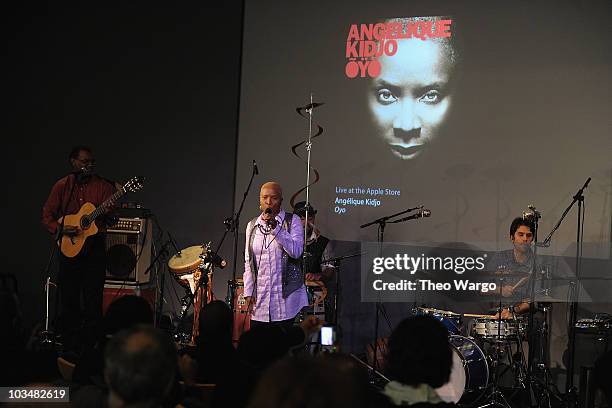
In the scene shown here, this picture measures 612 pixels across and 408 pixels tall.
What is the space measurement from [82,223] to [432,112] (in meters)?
3.56

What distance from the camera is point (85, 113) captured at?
8969 millimetres

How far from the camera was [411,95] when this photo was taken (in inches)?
322

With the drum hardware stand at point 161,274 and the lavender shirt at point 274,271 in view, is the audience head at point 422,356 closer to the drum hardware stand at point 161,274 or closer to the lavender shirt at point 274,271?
the lavender shirt at point 274,271

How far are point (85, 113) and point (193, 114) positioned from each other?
1.23m

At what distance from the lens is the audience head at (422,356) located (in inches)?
112

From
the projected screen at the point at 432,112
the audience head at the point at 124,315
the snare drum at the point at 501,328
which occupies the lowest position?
the snare drum at the point at 501,328

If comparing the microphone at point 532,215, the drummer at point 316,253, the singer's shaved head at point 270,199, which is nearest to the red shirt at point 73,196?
the drummer at point 316,253

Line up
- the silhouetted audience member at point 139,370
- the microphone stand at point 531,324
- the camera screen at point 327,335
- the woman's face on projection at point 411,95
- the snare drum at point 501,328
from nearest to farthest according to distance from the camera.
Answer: the silhouetted audience member at point 139,370 → the camera screen at point 327,335 → the microphone stand at point 531,324 → the snare drum at point 501,328 → the woman's face on projection at point 411,95

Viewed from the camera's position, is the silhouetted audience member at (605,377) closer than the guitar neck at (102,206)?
Yes

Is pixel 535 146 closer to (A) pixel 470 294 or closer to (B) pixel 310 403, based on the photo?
(A) pixel 470 294

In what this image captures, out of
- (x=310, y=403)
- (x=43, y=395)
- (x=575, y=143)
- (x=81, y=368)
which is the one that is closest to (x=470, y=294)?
(x=575, y=143)

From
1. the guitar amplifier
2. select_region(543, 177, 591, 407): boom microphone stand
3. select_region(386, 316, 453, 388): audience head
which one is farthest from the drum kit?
select_region(386, 316, 453, 388): audience head

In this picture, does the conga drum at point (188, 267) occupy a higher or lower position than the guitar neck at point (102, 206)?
lower

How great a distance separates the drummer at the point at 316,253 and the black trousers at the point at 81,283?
190cm
